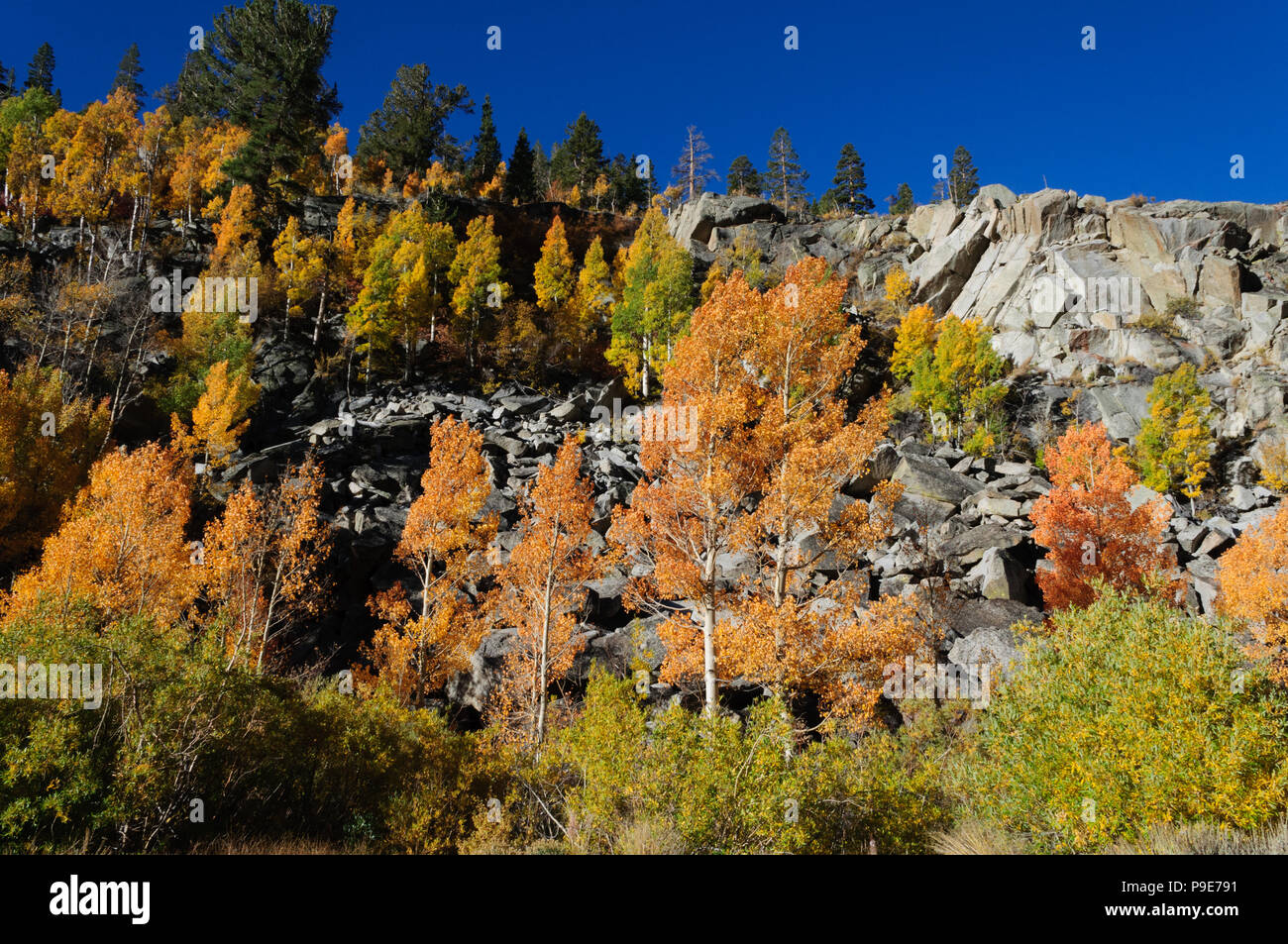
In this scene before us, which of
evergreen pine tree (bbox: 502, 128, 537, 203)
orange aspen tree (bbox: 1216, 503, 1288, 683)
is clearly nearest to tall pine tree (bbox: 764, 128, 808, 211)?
evergreen pine tree (bbox: 502, 128, 537, 203)

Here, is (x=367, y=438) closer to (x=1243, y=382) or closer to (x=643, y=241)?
(x=643, y=241)

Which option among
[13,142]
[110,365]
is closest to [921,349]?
[110,365]

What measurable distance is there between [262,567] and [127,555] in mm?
4198

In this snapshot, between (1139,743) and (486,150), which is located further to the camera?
(486,150)

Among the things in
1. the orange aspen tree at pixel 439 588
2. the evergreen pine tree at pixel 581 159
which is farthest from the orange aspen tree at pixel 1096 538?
the evergreen pine tree at pixel 581 159

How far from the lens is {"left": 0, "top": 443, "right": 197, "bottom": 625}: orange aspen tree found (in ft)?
61.2

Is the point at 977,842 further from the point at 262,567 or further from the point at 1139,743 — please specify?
the point at 262,567

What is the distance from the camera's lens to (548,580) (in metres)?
16.8

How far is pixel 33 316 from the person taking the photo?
3259cm

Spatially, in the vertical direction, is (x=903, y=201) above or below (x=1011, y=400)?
above

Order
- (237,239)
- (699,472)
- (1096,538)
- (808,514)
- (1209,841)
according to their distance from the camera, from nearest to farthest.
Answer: (1209,841), (808,514), (699,472), (1096,538), (237,239)

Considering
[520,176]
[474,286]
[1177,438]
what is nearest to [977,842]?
[1177,438]
